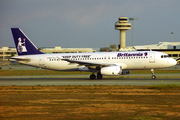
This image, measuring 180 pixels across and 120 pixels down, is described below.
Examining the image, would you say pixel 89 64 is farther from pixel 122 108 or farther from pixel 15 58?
pixel 122 108

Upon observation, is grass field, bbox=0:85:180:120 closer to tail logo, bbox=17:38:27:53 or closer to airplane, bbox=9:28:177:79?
airplane, bbox=9:28:177:79

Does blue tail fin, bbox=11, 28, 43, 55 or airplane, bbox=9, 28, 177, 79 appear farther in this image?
blue tail fin, bbox=11, 28, 43, 55

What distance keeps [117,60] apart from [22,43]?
14.4 m

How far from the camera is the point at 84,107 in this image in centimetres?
1672

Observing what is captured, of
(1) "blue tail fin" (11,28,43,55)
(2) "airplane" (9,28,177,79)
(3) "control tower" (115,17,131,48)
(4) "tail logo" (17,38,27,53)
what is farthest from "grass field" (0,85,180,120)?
(3) "control tower" (115,17,131,48)

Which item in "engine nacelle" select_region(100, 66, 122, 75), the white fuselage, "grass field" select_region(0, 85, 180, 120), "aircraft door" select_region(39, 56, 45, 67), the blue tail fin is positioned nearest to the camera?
"grass field" select_region(0, 85, 180, 120)

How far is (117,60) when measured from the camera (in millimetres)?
35281

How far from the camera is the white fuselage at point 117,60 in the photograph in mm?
34750

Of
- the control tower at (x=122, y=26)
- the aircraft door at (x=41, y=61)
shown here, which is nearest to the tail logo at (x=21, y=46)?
the aircraft door at (x=41, y=61)

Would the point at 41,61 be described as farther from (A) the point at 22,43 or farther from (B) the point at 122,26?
(B) the point at 122,26

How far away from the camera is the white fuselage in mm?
34750

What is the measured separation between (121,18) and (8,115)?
17554cm

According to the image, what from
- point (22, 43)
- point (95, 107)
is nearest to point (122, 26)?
point (22, 43)

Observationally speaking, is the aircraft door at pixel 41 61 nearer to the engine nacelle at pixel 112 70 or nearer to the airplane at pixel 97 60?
the airplane at pixel 97 60
